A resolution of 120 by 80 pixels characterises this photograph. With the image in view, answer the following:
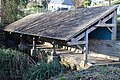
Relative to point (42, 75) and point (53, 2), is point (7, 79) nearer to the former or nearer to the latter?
point (42, 75)

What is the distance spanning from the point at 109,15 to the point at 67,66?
3885 millimetres

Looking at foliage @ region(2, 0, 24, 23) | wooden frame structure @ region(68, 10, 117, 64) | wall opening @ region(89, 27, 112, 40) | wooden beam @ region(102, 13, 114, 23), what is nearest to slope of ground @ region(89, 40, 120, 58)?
wall opening @ region(89, 27, 112, 40)

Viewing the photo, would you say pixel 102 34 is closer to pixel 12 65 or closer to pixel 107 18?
pixel 107 18

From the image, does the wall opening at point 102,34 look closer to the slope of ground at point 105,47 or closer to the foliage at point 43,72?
the slope of ground at point 105,47

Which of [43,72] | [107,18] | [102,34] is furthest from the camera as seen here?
[102,34]

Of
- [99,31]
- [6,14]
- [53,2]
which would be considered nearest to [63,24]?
[99,31]

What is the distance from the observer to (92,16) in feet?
44.2

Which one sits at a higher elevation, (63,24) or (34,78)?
(63,24)

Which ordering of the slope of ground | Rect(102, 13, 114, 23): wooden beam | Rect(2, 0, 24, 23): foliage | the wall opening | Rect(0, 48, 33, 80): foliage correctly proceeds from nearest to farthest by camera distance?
1. Rect(0, 48, 33, 80): foliage
2. Rect(102, 13, 114, 23): wooden beam
3. the slope of ground
4. the wall opening
5. Rect(2, 0, 24, 23): foliage

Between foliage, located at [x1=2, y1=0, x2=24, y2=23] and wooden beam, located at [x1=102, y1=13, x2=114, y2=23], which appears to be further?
foliage, located at [x1=2, y1=0, x2=24, y2=23]

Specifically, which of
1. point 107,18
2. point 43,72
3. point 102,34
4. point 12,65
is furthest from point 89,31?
point 12,65

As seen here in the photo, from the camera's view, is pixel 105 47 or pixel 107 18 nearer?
pixel 107 18

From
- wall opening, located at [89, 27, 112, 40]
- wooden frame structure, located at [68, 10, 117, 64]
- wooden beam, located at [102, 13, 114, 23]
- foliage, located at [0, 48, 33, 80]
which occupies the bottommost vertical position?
foliage, located at [0, 48, 33, 80]

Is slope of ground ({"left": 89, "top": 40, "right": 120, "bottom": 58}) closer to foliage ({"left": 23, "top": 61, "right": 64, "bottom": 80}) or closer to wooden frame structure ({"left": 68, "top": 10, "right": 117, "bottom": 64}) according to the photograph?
wooden frame structure ({"left": 68, "top": 10, "right": 117, "bottom": 64})
